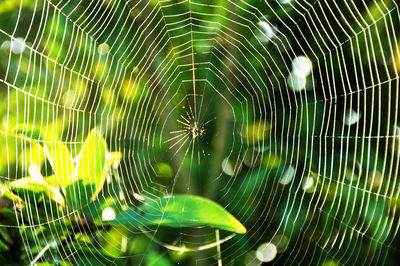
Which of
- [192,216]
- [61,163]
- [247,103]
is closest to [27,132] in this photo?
[61,163]

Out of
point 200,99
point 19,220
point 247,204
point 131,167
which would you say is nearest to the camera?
point 19,220

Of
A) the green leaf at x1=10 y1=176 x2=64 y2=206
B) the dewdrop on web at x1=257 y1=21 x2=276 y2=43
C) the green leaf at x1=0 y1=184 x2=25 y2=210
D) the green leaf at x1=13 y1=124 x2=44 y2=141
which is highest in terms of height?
the dewdrop on web at x1=257 y1=21 x2=276 y2=43

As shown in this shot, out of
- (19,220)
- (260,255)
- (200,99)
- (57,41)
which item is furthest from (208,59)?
(19,220)

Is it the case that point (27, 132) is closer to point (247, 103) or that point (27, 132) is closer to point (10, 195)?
point (10, 195)

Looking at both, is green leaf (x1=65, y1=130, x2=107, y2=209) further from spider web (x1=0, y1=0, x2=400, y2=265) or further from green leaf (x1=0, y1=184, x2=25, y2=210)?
spider web (x1=0, y1=0, x2=400, y2=265)

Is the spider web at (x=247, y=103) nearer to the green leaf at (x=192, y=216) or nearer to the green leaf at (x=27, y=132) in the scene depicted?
the green leaf at (x=27, y=132)

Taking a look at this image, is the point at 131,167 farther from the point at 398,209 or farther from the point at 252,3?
the point at 398,209

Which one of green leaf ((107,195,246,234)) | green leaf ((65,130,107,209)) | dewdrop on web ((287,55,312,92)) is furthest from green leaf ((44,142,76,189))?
dewdrop on web ((287,55,312,92))
